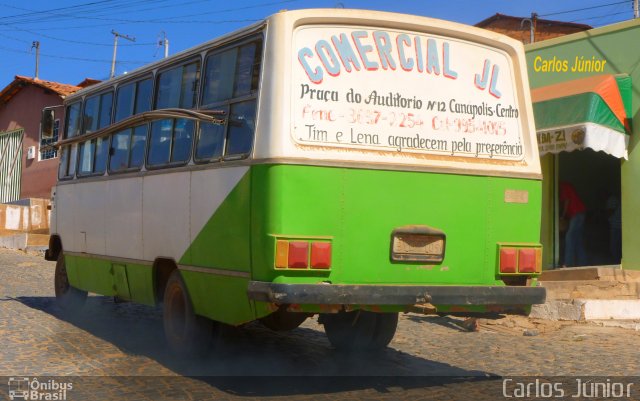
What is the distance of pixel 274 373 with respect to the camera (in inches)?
283

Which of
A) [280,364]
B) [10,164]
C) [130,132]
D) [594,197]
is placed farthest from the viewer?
[10,164]

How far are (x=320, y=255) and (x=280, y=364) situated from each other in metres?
2.01

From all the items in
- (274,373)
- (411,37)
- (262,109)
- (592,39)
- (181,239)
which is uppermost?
(592,39)

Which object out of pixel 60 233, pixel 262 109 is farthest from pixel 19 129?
pixel 262 109

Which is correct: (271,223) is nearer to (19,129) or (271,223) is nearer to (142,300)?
(142,300)

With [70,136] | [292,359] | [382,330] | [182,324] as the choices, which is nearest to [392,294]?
[292,359]

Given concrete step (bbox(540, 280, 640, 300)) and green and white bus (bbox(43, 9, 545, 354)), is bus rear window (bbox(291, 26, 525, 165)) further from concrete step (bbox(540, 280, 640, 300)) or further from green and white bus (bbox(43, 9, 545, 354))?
concrete step (bbox(540, 280, 640, 300))

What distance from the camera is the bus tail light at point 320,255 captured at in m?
6.01

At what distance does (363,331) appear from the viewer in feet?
27.1

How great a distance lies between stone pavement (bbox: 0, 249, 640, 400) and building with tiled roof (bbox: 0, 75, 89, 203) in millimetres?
19790

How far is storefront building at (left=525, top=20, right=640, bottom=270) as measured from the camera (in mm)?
12492

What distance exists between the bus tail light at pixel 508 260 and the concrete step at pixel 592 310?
5144 mm

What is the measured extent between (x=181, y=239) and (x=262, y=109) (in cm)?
187

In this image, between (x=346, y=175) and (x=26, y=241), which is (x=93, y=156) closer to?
(x=346, y=175)
